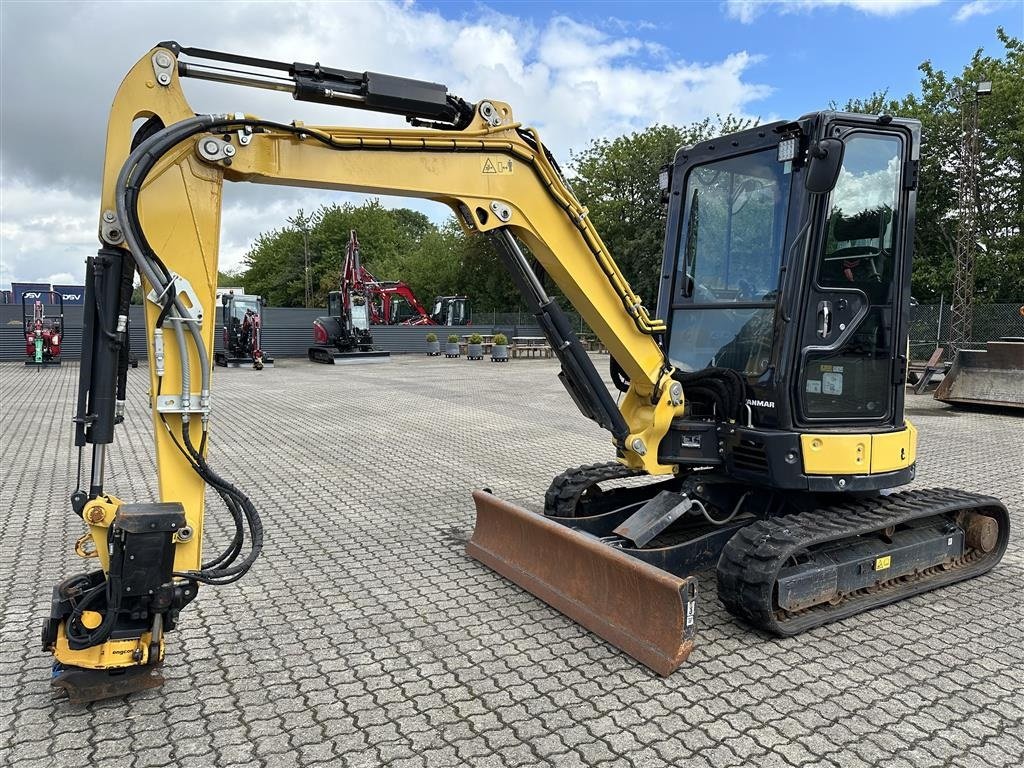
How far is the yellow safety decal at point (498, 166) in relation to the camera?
404 cm

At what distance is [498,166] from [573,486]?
8.32 feet

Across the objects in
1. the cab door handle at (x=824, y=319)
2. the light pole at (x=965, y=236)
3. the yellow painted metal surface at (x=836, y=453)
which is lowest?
the yellow painted metal surface at (x=836, y=453)

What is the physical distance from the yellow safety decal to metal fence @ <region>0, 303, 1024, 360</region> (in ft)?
38.9

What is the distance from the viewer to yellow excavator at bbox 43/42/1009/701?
3320 millimetres

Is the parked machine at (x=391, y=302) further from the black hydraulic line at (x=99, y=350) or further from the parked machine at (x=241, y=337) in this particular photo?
the black hydraulic line at (x=99, y=350)

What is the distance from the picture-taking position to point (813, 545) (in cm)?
435

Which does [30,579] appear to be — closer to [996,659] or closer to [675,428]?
[675,428]

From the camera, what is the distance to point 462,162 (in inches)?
156

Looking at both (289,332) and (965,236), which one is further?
(289,332)

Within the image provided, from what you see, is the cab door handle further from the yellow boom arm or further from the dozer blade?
the dozer blade

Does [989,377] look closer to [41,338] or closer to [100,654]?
[100,654]

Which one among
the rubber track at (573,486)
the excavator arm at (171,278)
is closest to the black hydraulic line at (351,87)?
the excavator arm at (171,278)

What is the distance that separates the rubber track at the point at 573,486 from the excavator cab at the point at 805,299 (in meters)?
0.77

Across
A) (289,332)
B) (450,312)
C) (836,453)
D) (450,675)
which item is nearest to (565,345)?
(836,453)
